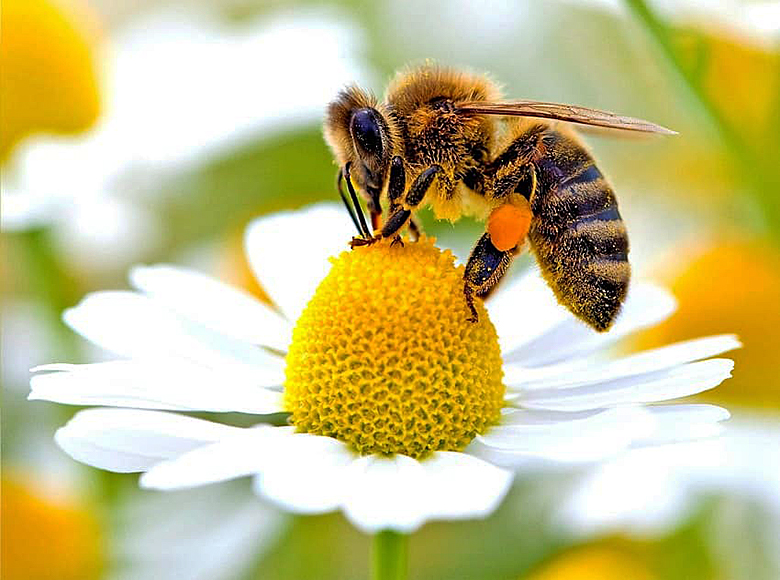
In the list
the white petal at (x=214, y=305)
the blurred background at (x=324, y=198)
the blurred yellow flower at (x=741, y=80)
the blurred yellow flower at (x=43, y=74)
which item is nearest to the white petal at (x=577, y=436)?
the white petal at (x=214, y=305)

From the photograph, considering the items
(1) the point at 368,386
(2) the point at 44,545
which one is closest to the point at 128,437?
(1) the point at 368,386

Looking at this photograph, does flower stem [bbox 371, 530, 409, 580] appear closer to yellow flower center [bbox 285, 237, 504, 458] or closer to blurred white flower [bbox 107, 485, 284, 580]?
yellow flower center [bbox 285, 237, 504, 458]

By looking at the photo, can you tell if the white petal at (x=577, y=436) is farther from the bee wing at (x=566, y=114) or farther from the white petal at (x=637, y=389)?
the bee wing at (x=566, y=114)

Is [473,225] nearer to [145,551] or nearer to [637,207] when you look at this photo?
[637,207]

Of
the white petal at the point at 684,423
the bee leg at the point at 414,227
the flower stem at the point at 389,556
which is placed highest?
the bee leg at the point at 414,227

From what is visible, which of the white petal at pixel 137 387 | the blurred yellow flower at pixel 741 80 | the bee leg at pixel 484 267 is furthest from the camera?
the blurred yellow flower at pixel 741 80

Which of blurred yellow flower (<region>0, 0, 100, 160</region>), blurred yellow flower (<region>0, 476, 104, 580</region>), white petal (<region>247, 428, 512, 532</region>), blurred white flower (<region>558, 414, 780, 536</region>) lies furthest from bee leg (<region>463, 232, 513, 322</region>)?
blurred yellow flower (<region>0, 0, 100, 160</region>)

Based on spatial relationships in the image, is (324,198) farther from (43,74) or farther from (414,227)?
(414,227)
